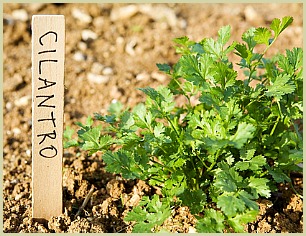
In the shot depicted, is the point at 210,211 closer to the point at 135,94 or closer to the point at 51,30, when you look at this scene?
the point at 51,30

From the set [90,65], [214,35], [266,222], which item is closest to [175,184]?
[266,222]

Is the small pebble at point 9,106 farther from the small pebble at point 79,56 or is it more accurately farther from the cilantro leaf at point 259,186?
the cilantro leaf at point 259,186

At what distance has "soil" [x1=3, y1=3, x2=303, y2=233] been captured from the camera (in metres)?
2.49

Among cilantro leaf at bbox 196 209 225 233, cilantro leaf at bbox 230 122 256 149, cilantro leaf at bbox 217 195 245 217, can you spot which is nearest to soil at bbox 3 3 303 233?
cilantro leaf at bbox 196 209 225 233

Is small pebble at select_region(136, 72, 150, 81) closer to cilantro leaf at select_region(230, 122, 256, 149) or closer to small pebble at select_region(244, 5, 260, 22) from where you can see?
small pebble at select_region(244, 5, 260, 22)

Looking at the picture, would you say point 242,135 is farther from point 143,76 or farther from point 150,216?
point 143,76

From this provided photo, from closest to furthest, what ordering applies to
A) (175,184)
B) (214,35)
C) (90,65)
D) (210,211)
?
1. (210,211)
2. (175,184)
3. (90,65)
4. (214,35)

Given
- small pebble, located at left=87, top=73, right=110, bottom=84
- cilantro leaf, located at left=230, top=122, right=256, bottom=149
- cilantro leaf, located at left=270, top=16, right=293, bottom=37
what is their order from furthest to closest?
small pebble, located at left=87, top=73, right=110, bottom=84 < cilantro leaf, located at left=270, top=16, right=293, bottom=37 < cilantro leaf, located at left=230, top=122, right=256, bottom=149

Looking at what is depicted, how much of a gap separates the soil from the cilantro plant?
7.9 inches

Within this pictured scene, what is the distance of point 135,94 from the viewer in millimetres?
3510

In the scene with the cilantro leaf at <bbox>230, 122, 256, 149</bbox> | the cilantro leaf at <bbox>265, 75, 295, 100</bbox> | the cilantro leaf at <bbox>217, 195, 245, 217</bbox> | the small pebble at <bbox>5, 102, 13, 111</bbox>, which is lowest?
the cilantro leaf at <bbox>217, 195, 245, 217</bbox>

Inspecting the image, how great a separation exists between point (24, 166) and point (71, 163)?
0.80ft

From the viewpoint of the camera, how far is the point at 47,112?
232cm

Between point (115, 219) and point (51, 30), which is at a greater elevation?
point (51, 30)
